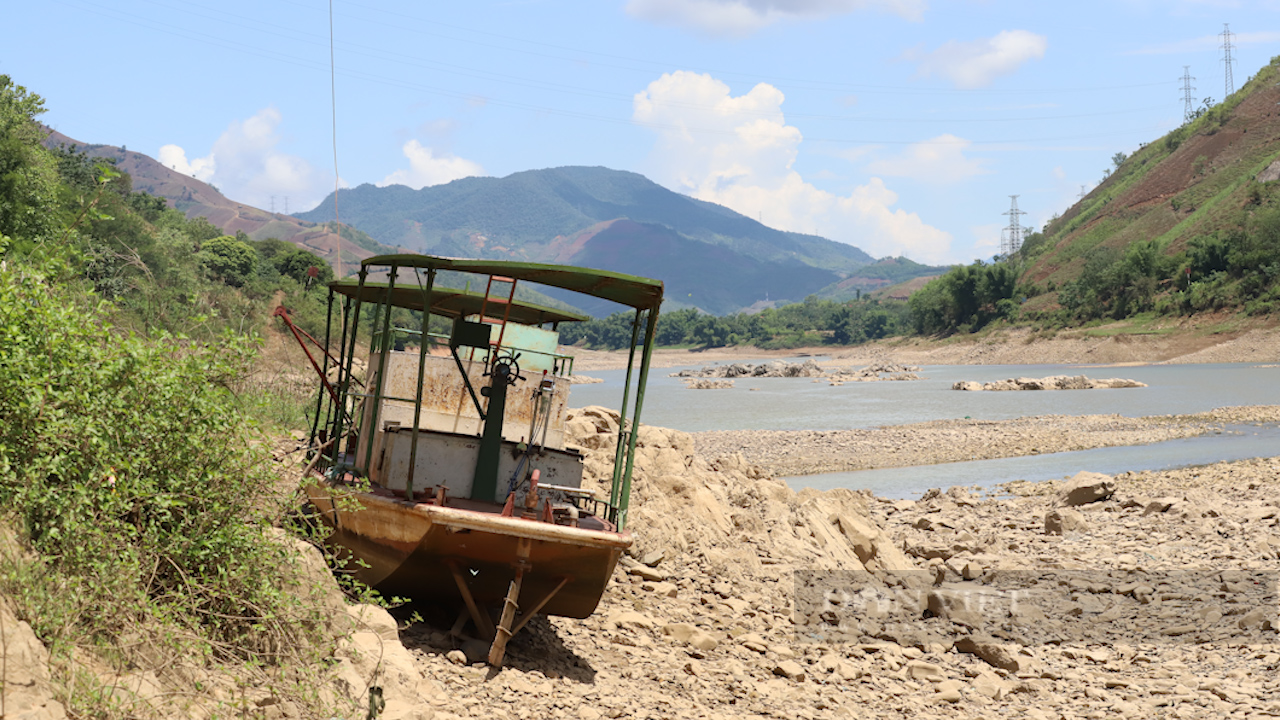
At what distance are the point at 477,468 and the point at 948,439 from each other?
26.1m

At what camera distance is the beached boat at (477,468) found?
707cm

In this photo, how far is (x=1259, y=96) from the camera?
123m

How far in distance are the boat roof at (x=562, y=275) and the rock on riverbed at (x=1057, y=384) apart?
51777 millimetres

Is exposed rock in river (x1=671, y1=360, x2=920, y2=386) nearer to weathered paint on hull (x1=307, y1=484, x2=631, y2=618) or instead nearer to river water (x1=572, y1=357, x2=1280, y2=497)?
river water (x1=572, y1=357, x2=1280, y2=497)

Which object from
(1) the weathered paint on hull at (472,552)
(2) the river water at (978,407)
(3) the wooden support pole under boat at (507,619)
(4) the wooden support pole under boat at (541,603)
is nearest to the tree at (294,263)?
(2) the river water at (978,407)

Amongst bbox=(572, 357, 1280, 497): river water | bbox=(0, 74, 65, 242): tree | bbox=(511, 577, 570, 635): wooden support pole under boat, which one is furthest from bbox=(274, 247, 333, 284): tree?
bbox=(511, 577, 570, 635): wooden support pole under boat

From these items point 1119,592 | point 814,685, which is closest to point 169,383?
point 814,685

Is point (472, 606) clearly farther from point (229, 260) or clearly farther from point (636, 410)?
point (229, 260)

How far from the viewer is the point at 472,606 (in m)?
7.37

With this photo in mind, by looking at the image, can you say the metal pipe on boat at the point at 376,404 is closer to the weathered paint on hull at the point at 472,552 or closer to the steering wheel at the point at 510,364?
the weathered paint on hull at the point at 472,552

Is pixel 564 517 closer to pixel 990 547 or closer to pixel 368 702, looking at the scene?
pixel 368 702

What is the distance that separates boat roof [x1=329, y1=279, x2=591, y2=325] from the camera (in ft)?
30.9

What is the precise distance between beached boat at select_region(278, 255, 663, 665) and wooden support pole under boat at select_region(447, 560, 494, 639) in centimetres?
1

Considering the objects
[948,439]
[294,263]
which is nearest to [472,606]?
[948,439]
